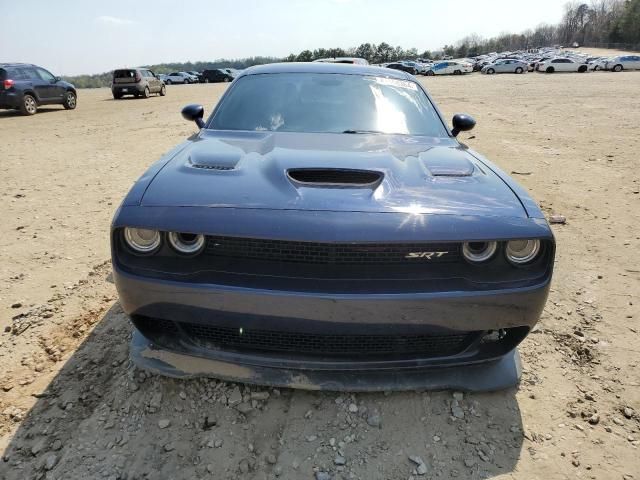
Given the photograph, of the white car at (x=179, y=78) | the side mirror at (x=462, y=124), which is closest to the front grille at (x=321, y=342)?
the side mirror at (x=462, y=124)

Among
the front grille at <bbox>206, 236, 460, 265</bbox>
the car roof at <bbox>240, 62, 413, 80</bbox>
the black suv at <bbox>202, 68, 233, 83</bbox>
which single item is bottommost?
the black suv at <bbox>202, 68, 233, 83</bbox>

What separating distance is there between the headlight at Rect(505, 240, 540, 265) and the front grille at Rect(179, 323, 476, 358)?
1.25 ft

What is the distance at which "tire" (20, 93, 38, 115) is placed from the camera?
14.6 metres

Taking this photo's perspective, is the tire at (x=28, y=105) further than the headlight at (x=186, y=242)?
Yes

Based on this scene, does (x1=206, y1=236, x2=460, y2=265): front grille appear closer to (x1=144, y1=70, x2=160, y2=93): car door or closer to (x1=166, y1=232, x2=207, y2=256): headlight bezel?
(x1=166, y1=232, x2=207, y2=256): headlight bezel

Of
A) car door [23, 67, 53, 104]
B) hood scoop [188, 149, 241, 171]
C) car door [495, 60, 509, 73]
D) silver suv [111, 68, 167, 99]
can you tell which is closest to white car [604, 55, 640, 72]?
car door [495, 60, 509, 73]

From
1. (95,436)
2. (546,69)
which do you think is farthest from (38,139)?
(546,69)

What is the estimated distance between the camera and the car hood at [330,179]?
195cm


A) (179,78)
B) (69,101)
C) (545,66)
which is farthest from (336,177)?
(179,78)

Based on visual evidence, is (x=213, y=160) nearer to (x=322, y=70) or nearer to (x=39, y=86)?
(x=322, y=70)

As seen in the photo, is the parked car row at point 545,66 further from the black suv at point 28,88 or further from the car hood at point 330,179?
the car hood at point 330,179

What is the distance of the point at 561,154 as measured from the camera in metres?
8.06

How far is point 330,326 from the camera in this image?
6.19 ft

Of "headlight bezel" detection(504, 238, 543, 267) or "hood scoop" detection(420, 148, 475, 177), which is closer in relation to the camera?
"headlight bezel" detection(504, 238, 543, 267)
